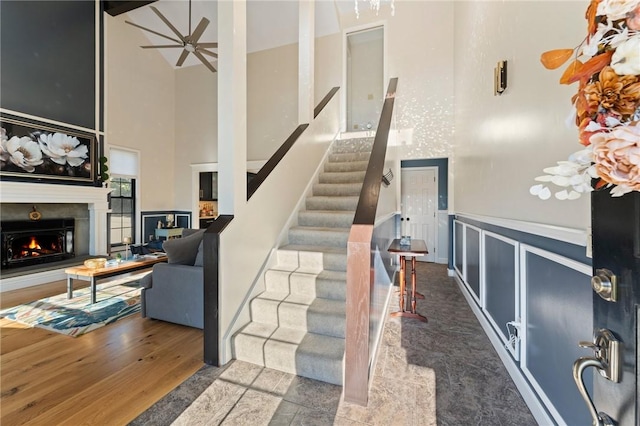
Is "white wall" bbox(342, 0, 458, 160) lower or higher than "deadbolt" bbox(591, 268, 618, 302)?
higher

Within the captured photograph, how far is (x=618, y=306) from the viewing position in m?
0.58

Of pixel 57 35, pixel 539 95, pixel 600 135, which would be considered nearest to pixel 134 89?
pixel 57 35

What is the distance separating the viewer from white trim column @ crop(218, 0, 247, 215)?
6.88ft

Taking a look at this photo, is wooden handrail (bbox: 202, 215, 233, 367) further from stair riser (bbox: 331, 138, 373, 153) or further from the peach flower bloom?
stair riser (bbox: 331, 138, 373, 153)

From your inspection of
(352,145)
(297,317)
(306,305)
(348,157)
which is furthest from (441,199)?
(297,317)

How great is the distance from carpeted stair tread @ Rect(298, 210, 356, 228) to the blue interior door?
2.49 metres

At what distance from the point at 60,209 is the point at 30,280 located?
137 centimetres

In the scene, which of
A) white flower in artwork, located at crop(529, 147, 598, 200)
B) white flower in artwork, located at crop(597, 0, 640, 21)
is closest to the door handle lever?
white flower in artwork, located at crop(529, 147, 598, 200)

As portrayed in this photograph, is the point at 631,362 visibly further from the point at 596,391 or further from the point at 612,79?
the point at 612,79

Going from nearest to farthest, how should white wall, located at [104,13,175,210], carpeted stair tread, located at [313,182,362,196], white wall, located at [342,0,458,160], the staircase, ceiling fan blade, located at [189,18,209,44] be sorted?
1. the staircase
2. carpeted stair tread, located at [313,182,362,196]
3. ceiling fan blade, located at [189,18,209,44]
4. white wall, located at [342,0,458,160]
5. white wall, located at [104,13,175,210]

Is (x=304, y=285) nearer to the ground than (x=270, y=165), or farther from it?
nearer to the ground

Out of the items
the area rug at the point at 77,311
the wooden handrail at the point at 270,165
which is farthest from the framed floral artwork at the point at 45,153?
the wooden handrail at the point at 270,165

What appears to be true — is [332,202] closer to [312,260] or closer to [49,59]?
[312,260]

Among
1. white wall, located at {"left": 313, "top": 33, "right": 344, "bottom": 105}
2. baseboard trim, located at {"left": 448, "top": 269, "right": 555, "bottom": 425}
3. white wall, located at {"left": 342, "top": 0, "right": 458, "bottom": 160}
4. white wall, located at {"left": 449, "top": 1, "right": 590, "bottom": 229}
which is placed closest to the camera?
white wall, located at {"left": 449, "top": 1, "right": 590, "bottom": 229}
